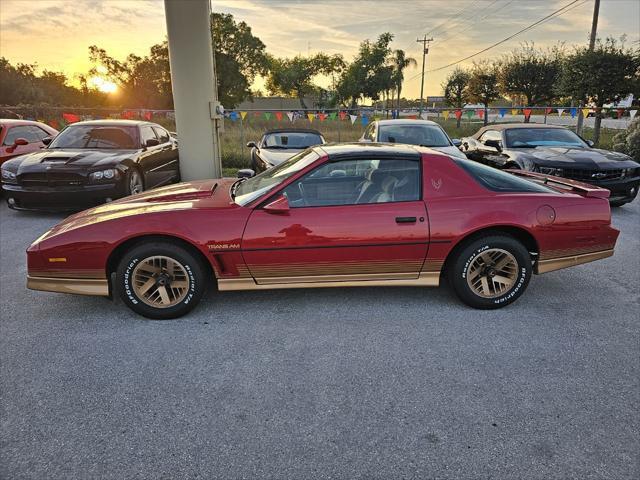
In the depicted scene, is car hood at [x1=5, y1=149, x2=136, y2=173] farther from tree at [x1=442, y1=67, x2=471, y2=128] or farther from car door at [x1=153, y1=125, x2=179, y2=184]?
tree at [x1=442, y1=67, x2=471, y2=128]

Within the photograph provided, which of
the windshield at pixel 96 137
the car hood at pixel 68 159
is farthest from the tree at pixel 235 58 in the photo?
the car hood at pixel 68 159

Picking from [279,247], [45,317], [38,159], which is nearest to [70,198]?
[38,159]

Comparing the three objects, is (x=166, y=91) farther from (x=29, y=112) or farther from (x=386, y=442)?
(x=386, y=442)

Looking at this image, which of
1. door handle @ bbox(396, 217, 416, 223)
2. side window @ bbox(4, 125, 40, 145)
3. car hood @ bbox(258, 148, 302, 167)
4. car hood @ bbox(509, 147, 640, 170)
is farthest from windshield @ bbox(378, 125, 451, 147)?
side window @ bbox(4, 125, 40, 145)

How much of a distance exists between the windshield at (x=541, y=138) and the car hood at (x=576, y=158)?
15.3 inches

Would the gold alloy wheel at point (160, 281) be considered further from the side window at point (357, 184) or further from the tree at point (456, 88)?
the tree at point (456, 88)

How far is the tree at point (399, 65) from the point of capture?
49781 mm

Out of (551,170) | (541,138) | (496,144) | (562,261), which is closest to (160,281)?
(562,261)

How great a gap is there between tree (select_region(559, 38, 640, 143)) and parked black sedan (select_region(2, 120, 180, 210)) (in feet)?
50.5

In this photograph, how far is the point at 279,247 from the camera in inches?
135

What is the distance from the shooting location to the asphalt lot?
2.14 meters

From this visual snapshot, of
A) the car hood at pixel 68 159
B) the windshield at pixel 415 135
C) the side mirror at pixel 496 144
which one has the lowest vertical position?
the car hood at pixel 68 159

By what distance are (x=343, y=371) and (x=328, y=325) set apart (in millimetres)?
632

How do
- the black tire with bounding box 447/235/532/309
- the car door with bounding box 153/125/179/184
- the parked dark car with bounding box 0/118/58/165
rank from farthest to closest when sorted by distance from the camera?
1. the car door with bounding box 153/125/179/184
2. the parked dark car with bounding box 0/118/58/165
3. the black tire with bounding box 447/235/532/309
